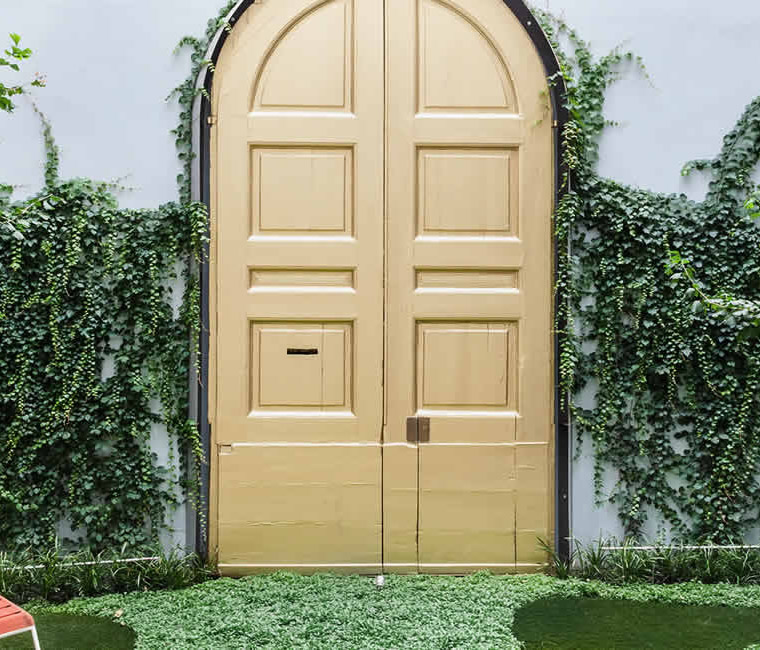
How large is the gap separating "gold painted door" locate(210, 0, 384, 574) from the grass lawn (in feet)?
1.10

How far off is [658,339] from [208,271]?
2451 millimetres

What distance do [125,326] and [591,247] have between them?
2.55 meters

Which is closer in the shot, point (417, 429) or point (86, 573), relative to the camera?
point (86, 573)

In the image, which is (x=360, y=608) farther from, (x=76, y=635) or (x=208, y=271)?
(x=208, y=271)


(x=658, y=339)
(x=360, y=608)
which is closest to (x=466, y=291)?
(x=658, y=339)

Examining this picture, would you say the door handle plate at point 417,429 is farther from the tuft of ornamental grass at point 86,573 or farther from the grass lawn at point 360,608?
the tuft of ornamental grass at point 86,573

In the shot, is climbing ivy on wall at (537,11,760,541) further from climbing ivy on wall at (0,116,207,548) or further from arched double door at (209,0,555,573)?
climbing ivy on wall at (0,116,207,548)

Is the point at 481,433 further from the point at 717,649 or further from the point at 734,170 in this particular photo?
the point at 734,170

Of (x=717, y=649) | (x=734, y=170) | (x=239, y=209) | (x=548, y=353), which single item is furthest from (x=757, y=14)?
(x=717, y=649)

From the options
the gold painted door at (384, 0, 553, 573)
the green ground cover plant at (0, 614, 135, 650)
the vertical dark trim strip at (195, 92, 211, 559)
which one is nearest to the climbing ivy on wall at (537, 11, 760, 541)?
the gold painted door at (384, 0, 553, 573)

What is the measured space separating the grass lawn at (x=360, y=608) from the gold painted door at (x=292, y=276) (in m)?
0.33

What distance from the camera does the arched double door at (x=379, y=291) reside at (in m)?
4.17

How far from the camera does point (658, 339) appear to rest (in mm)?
4254

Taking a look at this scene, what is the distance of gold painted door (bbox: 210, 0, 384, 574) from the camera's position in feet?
13.7
